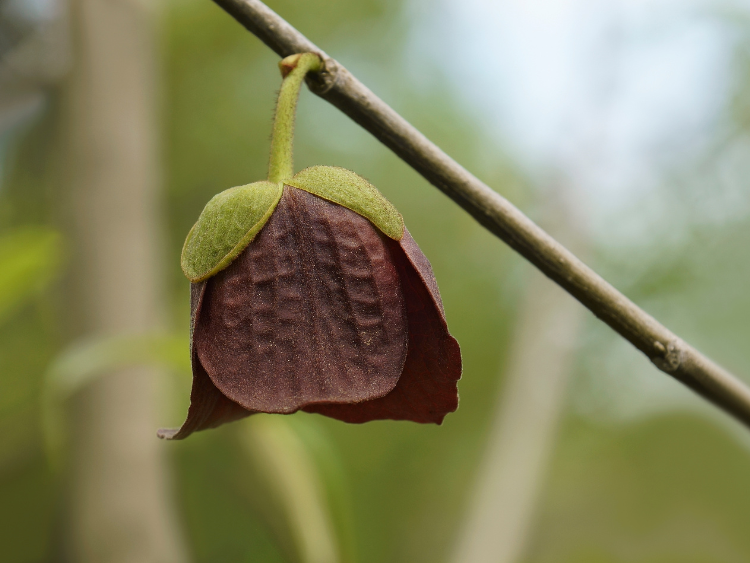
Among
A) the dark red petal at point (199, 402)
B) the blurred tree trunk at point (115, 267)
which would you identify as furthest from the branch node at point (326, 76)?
the blurred tree trunk at point (115, 267)

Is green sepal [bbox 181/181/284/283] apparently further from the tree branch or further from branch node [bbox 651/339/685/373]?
branch node [bbox 651/339/685/373]

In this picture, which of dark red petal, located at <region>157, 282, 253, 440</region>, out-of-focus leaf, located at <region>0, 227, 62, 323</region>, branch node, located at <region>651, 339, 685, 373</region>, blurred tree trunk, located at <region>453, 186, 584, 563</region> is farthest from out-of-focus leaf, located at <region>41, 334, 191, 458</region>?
blurred tree trunk, located at <region>453, 186, 584, 563</region>

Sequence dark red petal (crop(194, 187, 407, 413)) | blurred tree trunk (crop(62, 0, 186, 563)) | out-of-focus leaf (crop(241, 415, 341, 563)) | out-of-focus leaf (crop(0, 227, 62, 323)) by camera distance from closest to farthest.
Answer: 1. dark red petal (crop(194, 187, 407, 413))
2. out-of-focus leaf (crop(0, 227, 62, 323))
3. out-of-focus leaf (crop(241, 415, 341, 563))
4. blurred tree trunk (crop(62, 0, 186, 563))

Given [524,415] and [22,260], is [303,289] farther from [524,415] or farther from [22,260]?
[524,415]

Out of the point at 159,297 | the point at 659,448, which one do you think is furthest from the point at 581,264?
the point at 659,448

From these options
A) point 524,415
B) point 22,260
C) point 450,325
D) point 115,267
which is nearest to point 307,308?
point 22,260

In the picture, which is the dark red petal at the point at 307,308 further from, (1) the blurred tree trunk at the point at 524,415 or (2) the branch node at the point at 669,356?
(1) the blurred tree trunk at the point at 524,415

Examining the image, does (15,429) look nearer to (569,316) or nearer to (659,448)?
(569,316)
